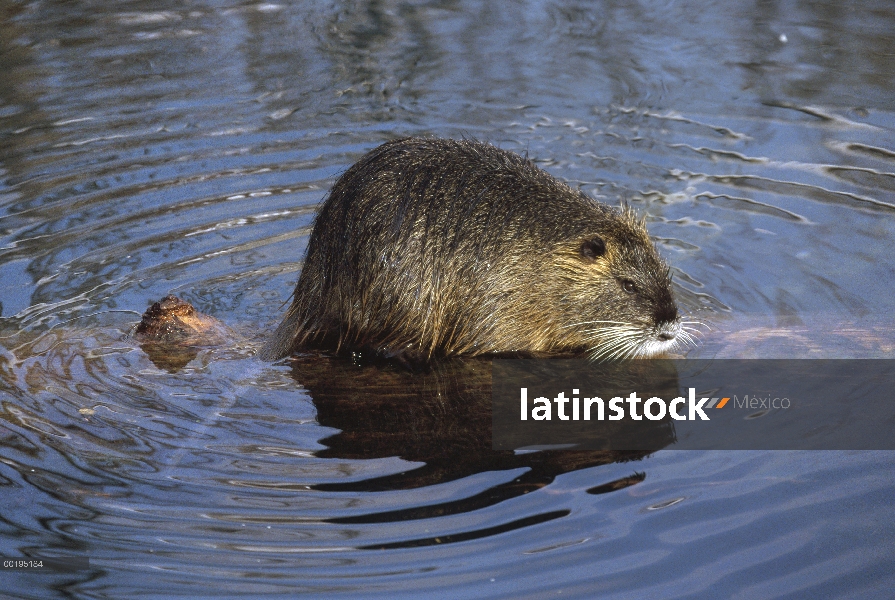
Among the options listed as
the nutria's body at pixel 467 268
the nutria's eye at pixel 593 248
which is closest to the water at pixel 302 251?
the nutria's body at pixel 467 268

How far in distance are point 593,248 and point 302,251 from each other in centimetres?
185

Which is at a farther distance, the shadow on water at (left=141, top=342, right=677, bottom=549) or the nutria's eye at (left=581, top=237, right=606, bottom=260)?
the nutria's eye at (left=581, top=237, right=606, bottom=260)

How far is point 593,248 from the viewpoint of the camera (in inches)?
189

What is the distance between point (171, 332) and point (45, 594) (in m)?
1.57

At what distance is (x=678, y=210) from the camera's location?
625 cm

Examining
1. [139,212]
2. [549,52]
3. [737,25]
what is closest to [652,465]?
[139,212]

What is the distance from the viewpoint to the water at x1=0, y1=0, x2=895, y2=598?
354 centimetres

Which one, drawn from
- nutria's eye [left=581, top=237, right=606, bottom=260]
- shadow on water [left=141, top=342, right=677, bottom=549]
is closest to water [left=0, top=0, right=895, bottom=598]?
shadow on water [left=141, top=342, right=677, bottom=549]

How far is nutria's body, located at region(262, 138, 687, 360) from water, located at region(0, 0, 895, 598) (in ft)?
0.76

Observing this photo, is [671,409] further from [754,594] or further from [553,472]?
Answer: [754,594]

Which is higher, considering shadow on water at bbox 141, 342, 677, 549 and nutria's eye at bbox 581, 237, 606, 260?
nutria's eye at bbox 581, 237, 606, 260
